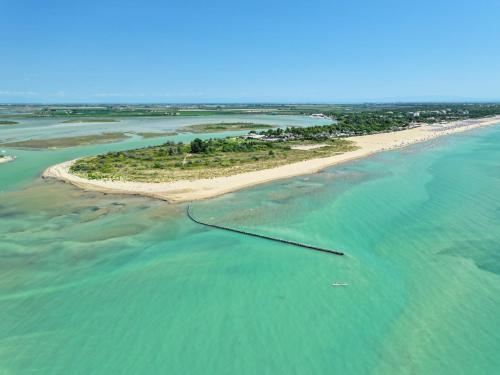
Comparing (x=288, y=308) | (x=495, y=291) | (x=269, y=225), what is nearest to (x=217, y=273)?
(x=288, y=308)

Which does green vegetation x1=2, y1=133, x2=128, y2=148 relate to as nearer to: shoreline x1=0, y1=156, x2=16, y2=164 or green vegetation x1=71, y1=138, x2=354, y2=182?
shoreline x1=0, y1=156, x2=16, y2=164

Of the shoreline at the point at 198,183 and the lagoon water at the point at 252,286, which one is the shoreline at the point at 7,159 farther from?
the lagoon water at the point at 252,286

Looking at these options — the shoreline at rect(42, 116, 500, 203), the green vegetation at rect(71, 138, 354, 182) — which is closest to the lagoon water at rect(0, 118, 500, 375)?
the shoreline at rect(42, 116, 500, 203)

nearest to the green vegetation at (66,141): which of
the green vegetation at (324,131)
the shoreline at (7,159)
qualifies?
the shoreline at (7,159)

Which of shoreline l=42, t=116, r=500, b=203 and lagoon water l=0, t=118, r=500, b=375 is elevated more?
shoreline l=42, t=116, r=500, b=203

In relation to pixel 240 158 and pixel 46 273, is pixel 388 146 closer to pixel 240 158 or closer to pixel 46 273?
pixel 240 158
